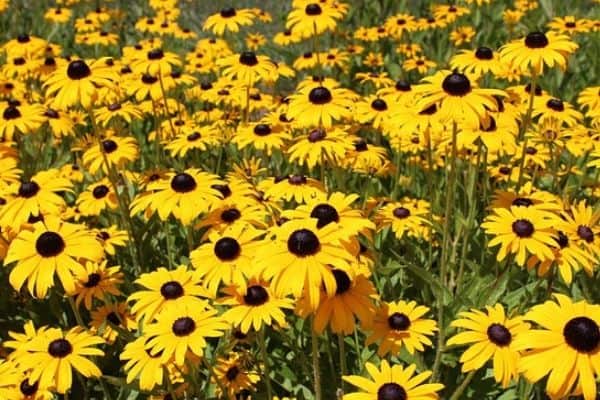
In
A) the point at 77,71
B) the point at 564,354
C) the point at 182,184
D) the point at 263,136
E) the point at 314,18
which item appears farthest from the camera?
the point at 314,18

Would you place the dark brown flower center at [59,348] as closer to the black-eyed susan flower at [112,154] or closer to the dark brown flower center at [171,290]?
the dark brown flower center at [171,290]

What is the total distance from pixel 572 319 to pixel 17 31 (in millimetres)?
9566

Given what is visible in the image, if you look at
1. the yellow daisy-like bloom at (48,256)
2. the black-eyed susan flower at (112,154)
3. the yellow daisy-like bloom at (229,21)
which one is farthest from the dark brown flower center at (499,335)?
the yellow daisy-like bloom at (229,21)

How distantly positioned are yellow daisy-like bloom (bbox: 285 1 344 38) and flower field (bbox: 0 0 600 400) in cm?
5

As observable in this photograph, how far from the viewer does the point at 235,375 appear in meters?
3.20

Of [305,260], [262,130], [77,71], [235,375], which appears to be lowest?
[235,375]

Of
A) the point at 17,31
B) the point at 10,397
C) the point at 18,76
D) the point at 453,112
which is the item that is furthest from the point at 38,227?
the point at 17,31

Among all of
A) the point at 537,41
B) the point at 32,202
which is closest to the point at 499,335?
the point at 537,41

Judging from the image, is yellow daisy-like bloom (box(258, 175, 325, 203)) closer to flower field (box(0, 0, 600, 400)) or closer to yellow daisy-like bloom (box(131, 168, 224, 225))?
flower field (box(0, 0, 600, 400))

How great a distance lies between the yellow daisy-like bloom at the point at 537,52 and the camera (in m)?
3.56

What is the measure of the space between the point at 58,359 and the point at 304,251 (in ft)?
4.16

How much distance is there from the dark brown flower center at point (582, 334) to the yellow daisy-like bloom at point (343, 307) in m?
0.66

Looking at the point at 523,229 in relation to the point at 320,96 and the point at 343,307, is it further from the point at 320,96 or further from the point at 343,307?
the point at 320,96

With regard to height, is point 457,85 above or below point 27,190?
above
